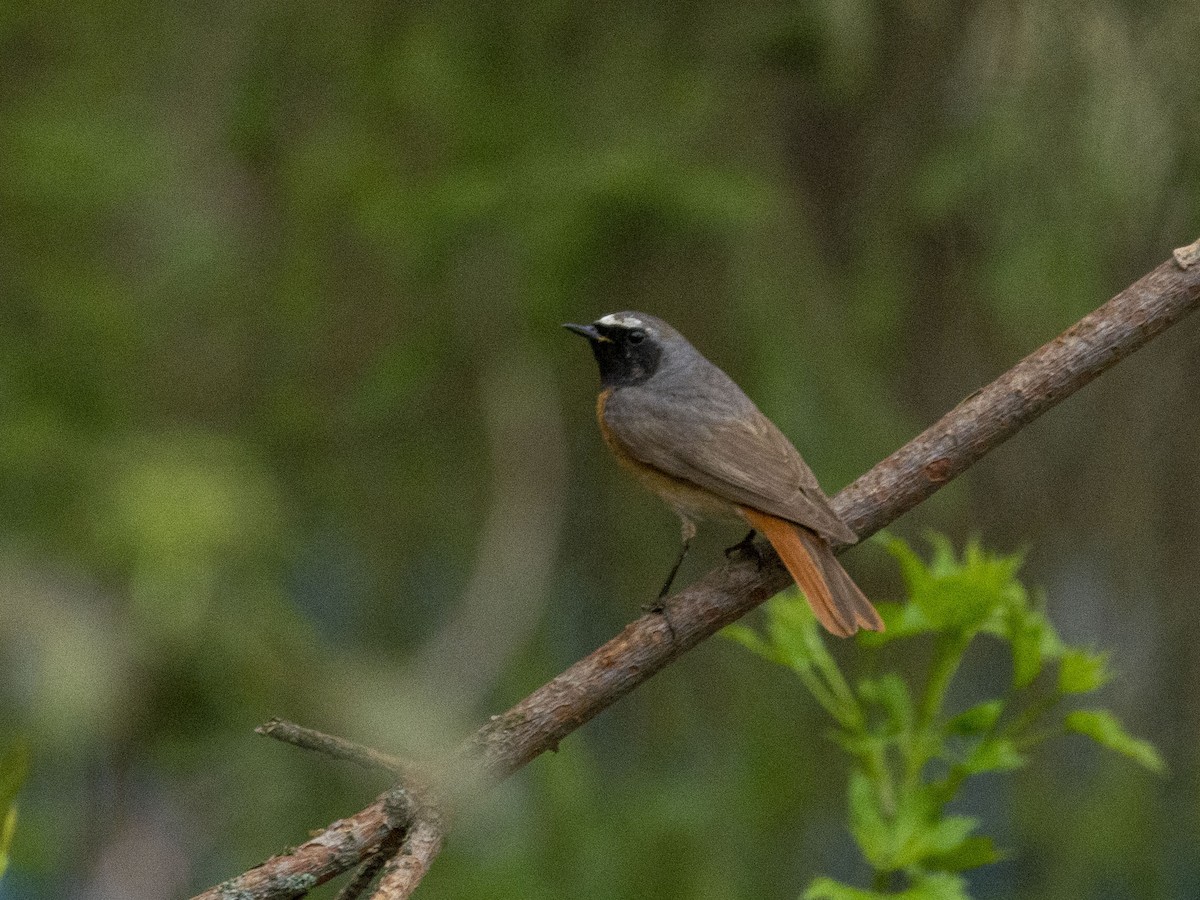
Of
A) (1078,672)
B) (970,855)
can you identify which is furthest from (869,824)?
(1078,672)

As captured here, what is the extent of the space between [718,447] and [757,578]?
0.68 meters

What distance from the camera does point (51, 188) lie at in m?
3.72

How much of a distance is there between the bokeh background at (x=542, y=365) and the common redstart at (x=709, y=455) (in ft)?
1.13

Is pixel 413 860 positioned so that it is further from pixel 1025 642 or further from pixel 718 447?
pixel 718 447

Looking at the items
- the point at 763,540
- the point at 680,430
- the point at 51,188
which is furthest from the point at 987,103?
the point at 51,188

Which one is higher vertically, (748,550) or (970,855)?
(748,550)

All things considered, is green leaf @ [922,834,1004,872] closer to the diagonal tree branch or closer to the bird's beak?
the diagonal tree branch

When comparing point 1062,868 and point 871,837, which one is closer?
point 871,837

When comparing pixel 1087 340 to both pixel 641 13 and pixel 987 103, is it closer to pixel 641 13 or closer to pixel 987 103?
pixel 987 103

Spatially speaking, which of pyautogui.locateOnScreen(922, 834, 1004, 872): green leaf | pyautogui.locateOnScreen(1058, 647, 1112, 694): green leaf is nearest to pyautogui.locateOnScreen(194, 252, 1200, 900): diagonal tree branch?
pyautogui.locateOnScreen(1058, 647, 1112, 694): green leaf

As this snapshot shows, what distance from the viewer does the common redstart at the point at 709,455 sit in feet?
8.56

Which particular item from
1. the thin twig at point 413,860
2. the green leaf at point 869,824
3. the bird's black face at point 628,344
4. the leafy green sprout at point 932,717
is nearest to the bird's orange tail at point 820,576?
the leafy green sprout at point 932,717

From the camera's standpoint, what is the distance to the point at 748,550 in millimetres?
2836

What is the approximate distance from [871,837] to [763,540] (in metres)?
0.85
